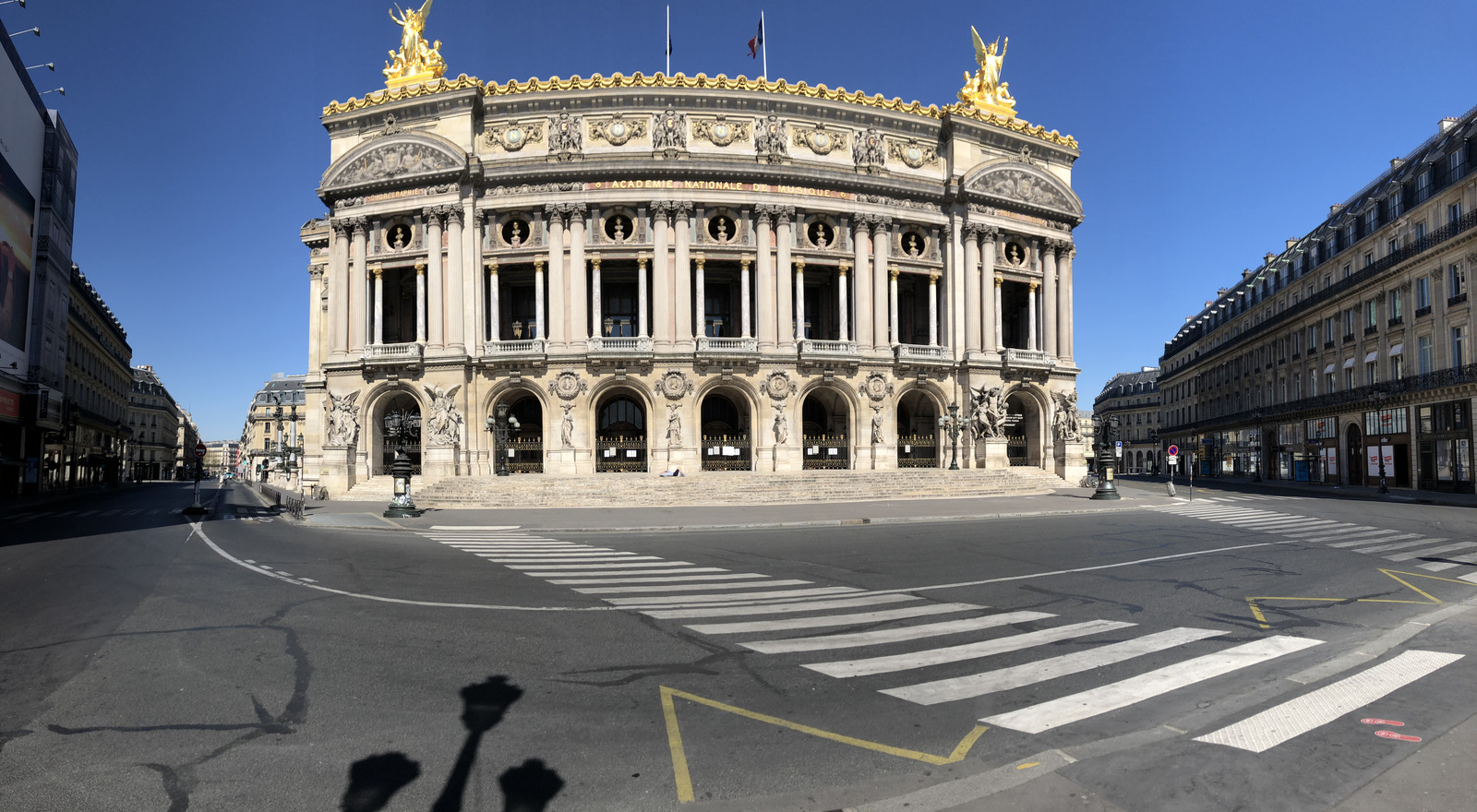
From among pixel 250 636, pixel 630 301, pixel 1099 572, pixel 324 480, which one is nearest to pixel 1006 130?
pixel 630 301

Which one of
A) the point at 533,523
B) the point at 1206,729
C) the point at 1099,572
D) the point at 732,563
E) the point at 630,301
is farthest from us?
the point at 630,301

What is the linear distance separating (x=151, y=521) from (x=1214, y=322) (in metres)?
88.1

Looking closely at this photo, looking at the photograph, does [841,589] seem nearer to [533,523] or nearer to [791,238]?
[533,523]

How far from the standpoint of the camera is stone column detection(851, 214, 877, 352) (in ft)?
137

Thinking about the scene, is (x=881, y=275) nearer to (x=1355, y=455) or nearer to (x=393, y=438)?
(x=393, y=438)

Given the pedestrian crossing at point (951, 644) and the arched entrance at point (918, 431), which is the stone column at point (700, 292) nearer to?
the arched entrance at point (918, 431)

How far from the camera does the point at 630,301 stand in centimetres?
4544

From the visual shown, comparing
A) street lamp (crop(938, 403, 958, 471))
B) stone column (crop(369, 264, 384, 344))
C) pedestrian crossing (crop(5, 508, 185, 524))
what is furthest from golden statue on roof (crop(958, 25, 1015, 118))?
pedestrian crossing (crop(5, 508, 185, 524))

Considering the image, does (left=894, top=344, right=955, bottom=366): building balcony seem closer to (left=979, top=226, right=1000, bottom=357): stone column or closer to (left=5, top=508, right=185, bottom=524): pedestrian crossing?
(left=979, top=226, right=1000, bottom=357): stone column

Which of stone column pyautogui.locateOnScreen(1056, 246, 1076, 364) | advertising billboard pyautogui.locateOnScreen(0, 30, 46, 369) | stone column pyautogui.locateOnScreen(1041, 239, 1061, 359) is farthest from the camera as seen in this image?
stone column pyautogui.locateOnScreen(1056, 246, 1076, 364)

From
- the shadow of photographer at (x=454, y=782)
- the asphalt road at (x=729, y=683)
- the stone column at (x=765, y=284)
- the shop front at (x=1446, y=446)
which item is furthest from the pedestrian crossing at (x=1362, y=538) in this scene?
the shop front at (x=1446, y=446)

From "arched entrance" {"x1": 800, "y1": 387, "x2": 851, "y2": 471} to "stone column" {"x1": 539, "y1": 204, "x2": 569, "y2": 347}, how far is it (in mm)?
13675

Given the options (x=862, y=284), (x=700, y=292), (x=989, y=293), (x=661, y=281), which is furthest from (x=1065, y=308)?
(x=661, y=281)

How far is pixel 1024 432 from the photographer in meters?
46.7
